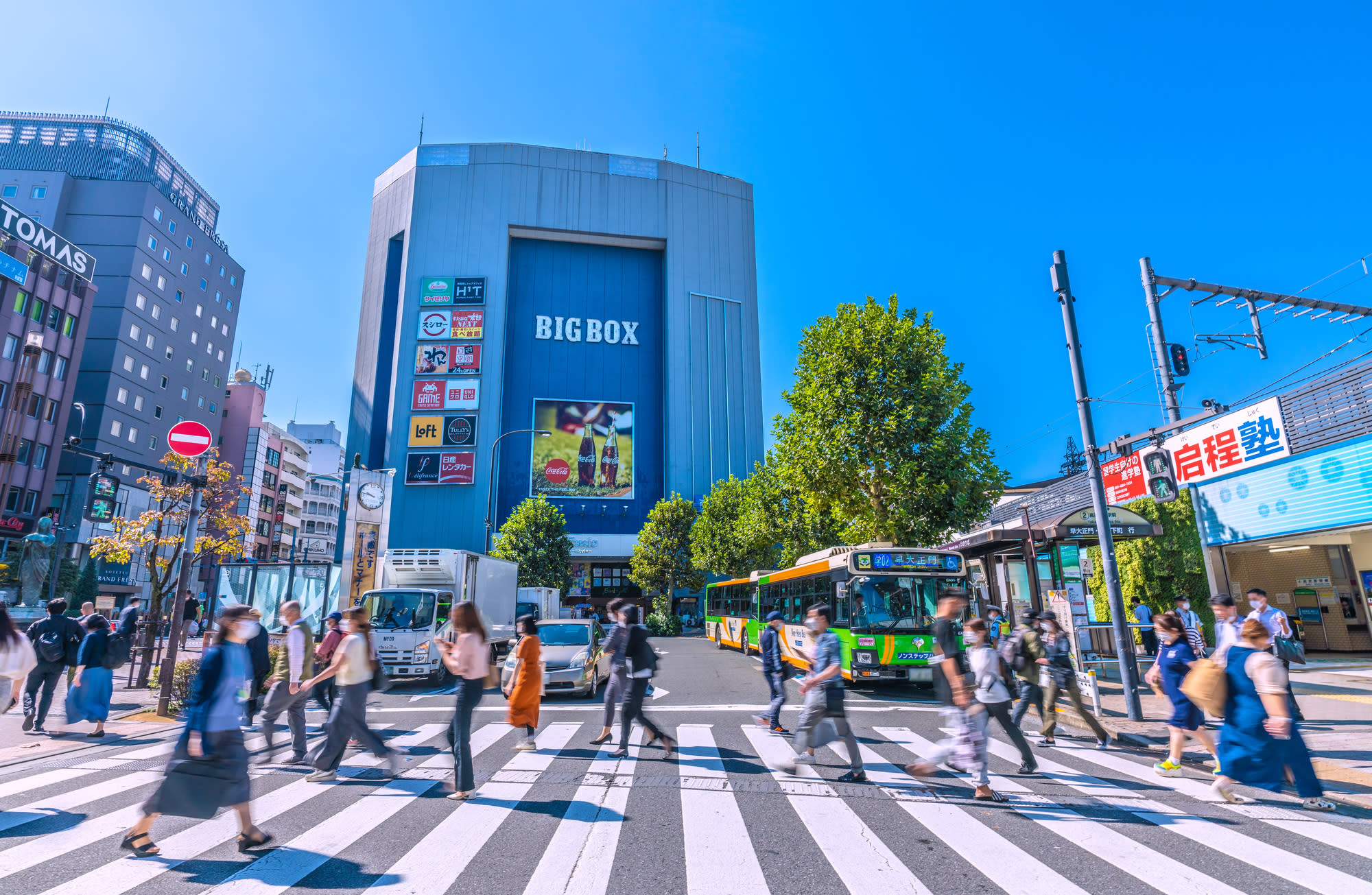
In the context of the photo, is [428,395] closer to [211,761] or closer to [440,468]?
[440,468]

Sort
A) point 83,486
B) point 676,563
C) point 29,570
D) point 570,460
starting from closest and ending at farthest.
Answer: point 29,570
point 83,486
point 676,563
point 570,460

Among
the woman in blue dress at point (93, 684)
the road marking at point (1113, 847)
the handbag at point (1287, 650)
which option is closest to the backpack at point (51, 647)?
the woman in blue dress at point (93, 684)

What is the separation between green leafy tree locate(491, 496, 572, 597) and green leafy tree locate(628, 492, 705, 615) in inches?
208

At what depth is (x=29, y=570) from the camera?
37438mm

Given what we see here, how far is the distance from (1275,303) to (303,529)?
95993 mm

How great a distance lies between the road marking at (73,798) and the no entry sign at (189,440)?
6752 millimetres

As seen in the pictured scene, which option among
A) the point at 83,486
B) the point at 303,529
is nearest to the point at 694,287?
the point at 83,486

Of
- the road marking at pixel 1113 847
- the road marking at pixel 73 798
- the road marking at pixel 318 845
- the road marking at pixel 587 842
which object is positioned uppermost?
the road marking at pixel 73 798

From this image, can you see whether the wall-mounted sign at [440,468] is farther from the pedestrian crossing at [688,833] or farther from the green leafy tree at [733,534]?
the pedestrian crossing at [688,833]

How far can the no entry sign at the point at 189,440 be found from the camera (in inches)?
482

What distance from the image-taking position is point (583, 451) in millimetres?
54812

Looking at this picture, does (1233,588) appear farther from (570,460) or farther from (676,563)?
(570,460)

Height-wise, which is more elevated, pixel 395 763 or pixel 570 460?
pixel 570 460

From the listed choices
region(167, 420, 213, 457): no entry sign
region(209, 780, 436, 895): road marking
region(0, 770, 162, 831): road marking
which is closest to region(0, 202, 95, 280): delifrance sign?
region(167, 420, 213, 457): no entry sign
